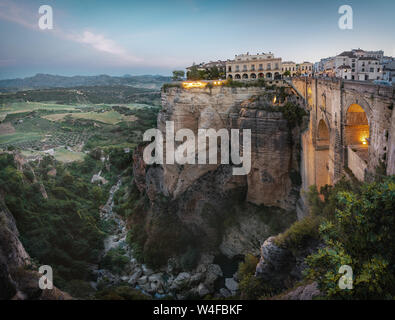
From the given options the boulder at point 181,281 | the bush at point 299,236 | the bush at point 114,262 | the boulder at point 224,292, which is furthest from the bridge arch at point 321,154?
the bush at point 114,262

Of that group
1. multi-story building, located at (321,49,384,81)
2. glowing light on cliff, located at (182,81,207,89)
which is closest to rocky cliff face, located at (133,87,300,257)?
glowing light on cliff, located at (182,81,207,89)

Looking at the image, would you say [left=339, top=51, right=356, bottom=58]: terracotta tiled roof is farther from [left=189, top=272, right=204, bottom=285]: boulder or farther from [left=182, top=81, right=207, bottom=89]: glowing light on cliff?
[left=189, top=272, right=204, bottom=285]: boulder

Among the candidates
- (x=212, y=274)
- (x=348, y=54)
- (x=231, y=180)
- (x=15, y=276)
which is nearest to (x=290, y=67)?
(x=348, y=54)

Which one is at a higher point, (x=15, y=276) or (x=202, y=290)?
(x=15, y=276)

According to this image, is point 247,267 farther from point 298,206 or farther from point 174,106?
point 174,106

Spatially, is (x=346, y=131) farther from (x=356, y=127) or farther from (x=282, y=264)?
(x=282, y=264)

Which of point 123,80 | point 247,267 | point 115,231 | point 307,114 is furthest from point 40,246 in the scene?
point 123,80

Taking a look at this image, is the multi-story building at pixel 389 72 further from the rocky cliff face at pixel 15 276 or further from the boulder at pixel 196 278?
→ the rocky cliff face at pixel 15 276
